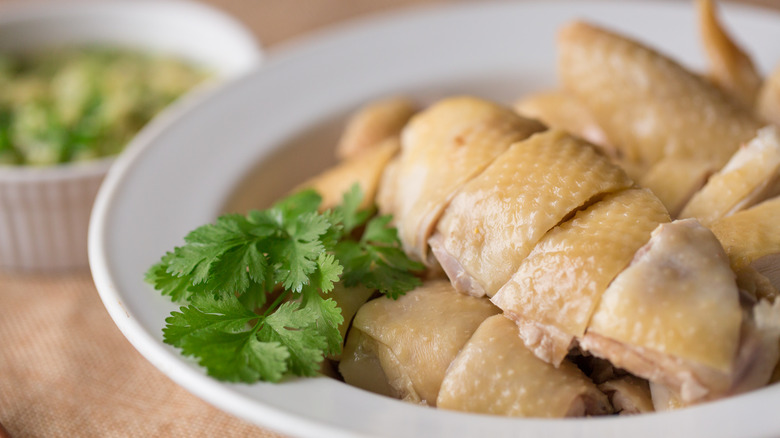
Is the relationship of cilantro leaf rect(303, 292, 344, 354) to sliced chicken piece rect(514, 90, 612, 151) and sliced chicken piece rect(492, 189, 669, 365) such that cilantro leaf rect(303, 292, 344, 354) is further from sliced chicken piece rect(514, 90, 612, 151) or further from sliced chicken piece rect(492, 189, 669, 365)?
sliced chicken piece rect(514, 90, 612, 151)

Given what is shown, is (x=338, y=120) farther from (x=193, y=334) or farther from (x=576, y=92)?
(x=193, y=334)

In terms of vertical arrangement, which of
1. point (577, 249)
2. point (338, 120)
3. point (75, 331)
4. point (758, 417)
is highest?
point (577, 249)

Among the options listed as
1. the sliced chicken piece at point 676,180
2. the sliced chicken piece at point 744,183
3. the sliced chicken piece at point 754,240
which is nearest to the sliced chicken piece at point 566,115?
the sliced chicken piece at point 676,180

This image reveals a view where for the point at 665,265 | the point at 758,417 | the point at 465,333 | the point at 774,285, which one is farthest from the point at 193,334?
the point at 774,285

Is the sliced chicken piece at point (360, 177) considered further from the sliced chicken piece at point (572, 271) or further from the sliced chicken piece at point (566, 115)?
the sliced chicken piece at point (572, 271)

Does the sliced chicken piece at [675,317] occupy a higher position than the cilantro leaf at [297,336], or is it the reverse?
the sliced chicken piece at [675,317]

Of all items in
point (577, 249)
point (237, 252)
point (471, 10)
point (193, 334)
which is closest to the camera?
point (577, 249)

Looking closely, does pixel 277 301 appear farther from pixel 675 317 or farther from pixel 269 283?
pixel 675 317
